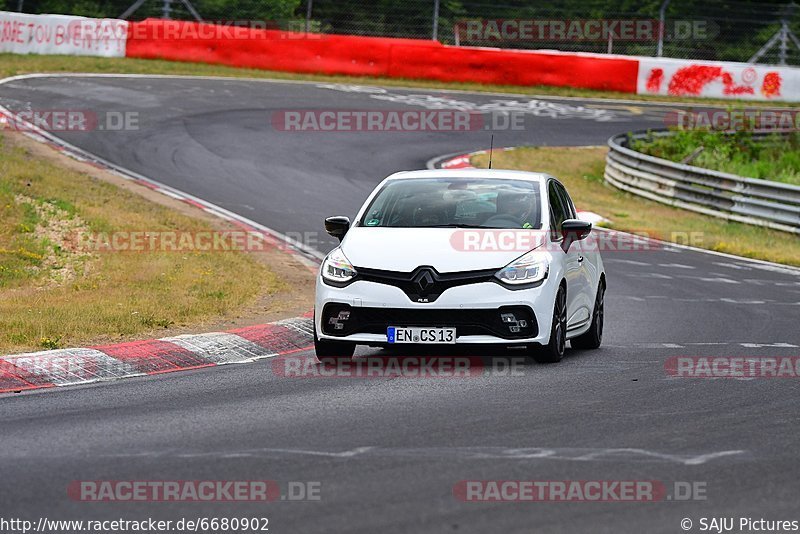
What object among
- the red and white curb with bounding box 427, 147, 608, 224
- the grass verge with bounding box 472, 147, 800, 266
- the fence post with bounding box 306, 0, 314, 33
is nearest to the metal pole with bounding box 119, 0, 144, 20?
the fence post with bounding box 306, 0, 314, 33

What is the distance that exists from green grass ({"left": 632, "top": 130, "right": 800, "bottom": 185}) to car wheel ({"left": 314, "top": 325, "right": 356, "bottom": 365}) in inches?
805

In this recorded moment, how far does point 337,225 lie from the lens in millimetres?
10656

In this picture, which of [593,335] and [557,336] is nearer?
[557,336]

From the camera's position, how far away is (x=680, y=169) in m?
26.3

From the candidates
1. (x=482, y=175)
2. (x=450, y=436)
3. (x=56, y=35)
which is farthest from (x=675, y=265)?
(x=56, y=35)

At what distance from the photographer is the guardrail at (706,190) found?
78.0 ft

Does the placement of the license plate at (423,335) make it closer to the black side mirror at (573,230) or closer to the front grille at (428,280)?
the front grille at (428,280)

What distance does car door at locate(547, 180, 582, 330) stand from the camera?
10.6m

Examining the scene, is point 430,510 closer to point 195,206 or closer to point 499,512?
point 499,512

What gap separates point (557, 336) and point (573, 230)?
94 centimetres

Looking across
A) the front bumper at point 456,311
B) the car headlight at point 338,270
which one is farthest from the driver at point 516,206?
the car headlight at point 338,270

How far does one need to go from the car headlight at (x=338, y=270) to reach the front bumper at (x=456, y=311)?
0.09 metres

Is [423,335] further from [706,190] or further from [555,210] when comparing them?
[706,190]

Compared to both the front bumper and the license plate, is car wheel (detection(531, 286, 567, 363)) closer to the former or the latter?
the front bumper
